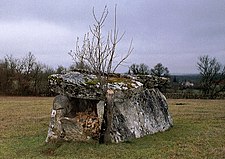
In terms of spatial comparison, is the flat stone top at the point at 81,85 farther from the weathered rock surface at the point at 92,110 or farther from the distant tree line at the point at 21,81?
the distant tree line at the point at 21,81

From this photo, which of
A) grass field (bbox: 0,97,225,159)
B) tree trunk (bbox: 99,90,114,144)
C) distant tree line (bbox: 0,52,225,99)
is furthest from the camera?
distant tree line (bbox: 0,52,225,99)

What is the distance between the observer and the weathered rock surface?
10.7 meters

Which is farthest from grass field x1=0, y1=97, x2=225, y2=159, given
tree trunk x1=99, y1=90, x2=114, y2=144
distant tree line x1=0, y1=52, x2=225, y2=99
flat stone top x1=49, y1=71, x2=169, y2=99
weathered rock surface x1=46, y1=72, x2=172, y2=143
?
distant tree line x1=0, y1=52, x2=225, y2=99

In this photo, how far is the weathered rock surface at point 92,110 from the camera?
10.7m

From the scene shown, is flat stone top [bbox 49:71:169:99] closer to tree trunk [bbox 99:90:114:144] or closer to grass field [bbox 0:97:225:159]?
tree trunk [bbox 99:90:114:144]

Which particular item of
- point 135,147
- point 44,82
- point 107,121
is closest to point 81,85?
point 107,121

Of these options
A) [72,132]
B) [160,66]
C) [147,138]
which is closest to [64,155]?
[72,132]

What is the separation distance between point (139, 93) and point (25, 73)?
35.9 m

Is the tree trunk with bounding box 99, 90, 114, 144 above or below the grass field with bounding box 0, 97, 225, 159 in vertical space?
above

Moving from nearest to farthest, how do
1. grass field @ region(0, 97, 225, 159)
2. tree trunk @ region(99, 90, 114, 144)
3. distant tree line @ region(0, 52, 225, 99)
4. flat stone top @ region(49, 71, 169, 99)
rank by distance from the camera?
grass field @ region(0, 97, 225, 159), tree trunk @ region(99, 90, 114, 144), flat stone top @ region(49, 71, 169, 99), distant tree line @ region(0, 52, 225, 99)

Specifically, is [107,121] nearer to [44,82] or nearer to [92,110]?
[92,110]

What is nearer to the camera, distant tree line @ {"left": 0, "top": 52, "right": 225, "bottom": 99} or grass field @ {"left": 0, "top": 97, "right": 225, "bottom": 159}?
grass field @ {"left": 0, "top": 97, "right": 225, "bottom": 159}

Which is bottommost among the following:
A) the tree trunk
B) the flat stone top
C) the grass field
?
the grass field

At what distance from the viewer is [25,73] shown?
46000 mm
